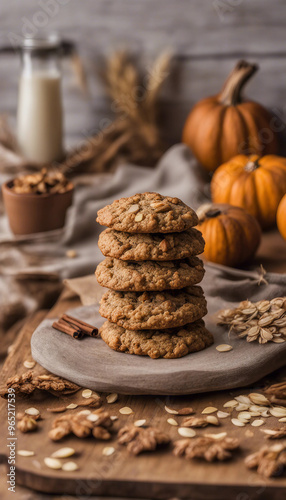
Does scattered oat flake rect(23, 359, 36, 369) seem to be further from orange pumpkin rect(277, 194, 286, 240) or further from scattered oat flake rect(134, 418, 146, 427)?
orange pumpkin rect(277, 194, 286, 240)

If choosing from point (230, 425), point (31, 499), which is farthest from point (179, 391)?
point (31, 499)

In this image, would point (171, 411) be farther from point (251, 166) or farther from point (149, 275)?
point (251, 166)

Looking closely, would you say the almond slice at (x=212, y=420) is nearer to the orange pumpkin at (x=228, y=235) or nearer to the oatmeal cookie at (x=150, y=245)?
the oatmeal cookie at (x=150, y=245)

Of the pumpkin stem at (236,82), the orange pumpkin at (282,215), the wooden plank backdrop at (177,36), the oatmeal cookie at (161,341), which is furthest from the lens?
the wooden plank backdrop at (177,36)

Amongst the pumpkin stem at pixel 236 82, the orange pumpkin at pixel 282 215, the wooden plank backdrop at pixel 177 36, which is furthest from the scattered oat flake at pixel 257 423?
the wooden plank backdrop at pixel 177 36

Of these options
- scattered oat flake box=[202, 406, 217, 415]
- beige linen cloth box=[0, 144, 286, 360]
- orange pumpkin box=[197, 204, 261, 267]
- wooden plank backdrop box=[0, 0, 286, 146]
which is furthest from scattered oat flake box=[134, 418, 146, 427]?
wooden plank backdrop box=[0, 0, 286, 146]

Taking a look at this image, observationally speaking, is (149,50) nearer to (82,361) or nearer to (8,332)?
(8,332)
